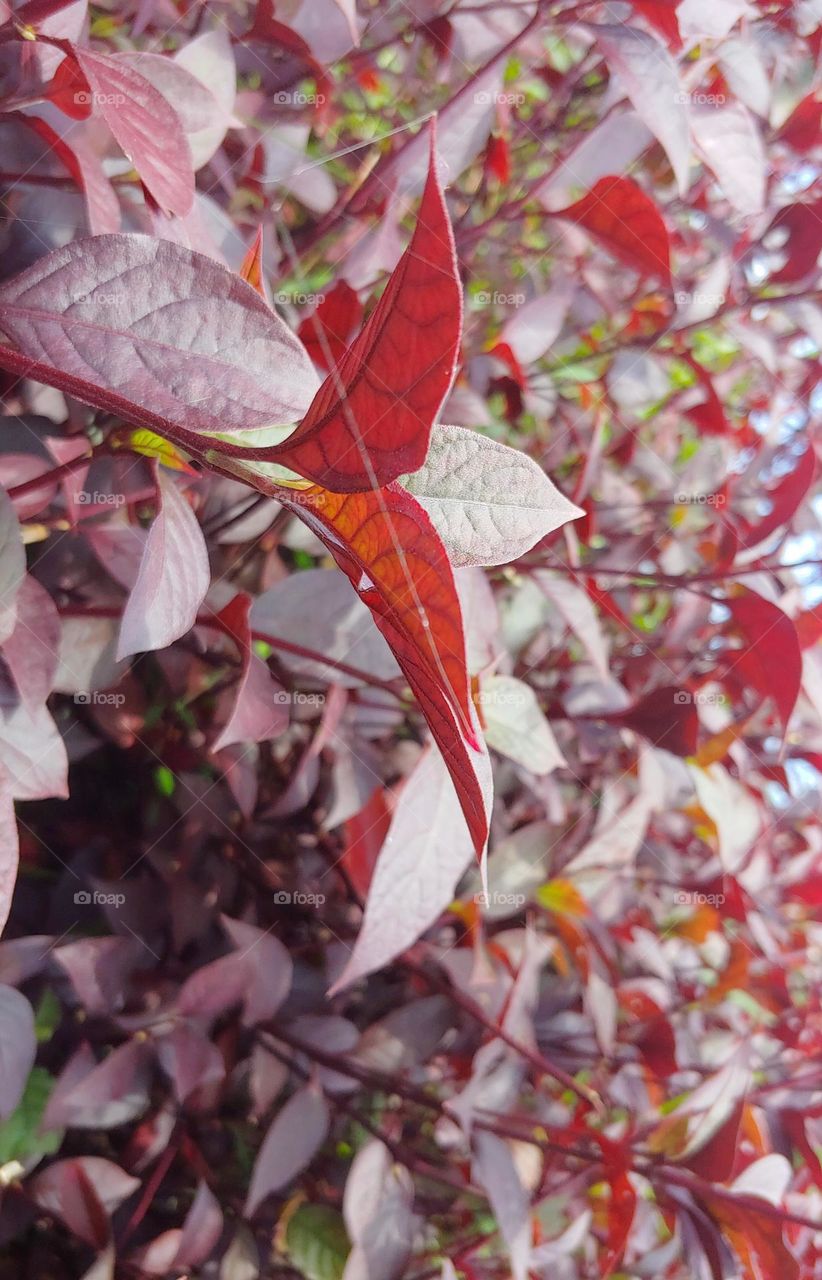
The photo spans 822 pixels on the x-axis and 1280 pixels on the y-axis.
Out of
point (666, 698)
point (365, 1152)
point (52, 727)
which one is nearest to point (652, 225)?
point (666, 698)

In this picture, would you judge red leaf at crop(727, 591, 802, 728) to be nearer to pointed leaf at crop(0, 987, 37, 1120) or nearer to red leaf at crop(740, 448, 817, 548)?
red leaf at crop(740, 448, 817, 548)

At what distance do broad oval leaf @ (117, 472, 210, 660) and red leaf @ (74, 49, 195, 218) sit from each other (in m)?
0.10

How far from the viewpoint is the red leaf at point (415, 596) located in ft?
0.68

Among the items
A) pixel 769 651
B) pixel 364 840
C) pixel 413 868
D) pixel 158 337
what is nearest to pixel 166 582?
pixel 158 337

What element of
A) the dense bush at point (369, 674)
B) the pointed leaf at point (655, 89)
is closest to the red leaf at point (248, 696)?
the dense bush at point (369, 674)

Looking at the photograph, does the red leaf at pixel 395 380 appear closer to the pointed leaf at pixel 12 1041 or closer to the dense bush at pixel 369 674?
the dense bush at pixel 369 674

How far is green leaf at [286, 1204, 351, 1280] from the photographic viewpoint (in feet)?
1.87

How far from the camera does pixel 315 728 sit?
24.1 inches

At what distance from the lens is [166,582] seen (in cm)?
30

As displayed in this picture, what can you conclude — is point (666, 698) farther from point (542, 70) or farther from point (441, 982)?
point (542, 70)

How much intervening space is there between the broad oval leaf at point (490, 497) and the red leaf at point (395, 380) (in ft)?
0.14

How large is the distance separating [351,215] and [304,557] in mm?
243

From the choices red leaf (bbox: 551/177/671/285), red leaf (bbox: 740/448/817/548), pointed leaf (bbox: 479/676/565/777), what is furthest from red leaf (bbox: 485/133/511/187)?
pointed leaf (bbox: 479/676/565/777)

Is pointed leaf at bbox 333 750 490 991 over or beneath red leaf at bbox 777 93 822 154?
beneath
